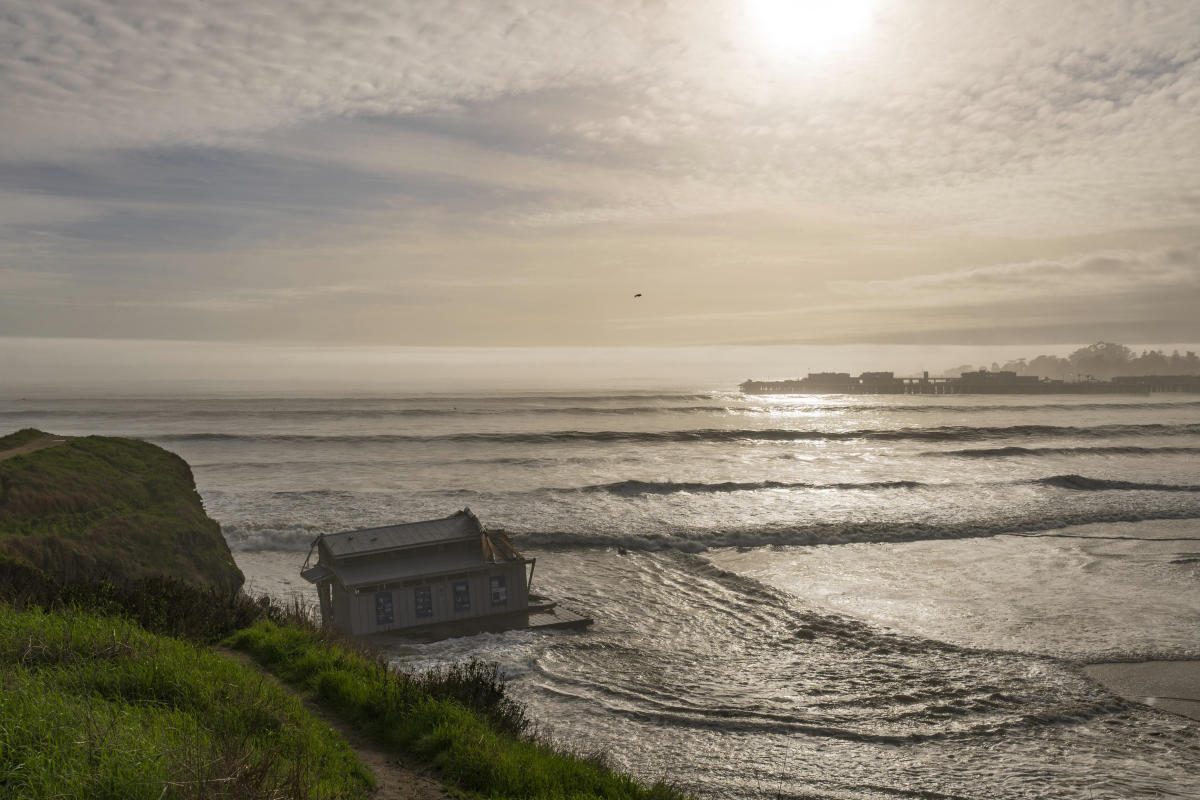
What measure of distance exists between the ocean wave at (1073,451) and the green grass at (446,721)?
5462cm

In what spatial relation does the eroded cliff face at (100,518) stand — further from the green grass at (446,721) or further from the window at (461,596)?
the window at (461,596)

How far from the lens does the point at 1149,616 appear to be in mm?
18922

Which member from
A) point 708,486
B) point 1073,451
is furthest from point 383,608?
point 1073,451

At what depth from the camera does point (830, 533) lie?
31266mm

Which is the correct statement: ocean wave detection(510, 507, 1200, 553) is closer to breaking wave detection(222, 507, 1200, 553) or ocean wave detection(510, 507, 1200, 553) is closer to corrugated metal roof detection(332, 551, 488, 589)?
breaking wave detection(222, 507, 1200, 553)

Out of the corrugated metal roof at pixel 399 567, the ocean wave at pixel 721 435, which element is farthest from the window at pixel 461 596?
the ocean wave at pixel 721 435

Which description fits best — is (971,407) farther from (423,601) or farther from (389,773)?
(389,773)

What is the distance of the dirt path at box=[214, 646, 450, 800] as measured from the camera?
7281 mm

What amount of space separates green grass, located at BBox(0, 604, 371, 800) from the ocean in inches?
223

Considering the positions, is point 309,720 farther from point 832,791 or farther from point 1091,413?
point 1091,413

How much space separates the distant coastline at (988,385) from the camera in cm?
13000

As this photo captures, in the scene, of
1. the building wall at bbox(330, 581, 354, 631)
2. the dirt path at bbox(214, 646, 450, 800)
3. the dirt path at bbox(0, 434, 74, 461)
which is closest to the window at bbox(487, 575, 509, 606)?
the building wall at bbox(330, 581, 354, 631)

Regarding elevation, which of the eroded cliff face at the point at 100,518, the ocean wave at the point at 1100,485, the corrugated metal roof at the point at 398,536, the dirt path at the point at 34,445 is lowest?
the ocean wave at the point at 1100,485

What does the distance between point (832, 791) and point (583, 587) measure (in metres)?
13.1
